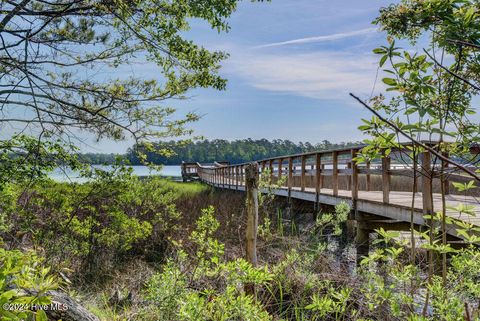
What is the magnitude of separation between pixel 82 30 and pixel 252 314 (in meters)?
6.62

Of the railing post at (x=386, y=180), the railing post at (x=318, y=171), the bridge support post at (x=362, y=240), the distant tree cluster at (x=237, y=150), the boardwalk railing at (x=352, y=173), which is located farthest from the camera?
the distant tree cluster at (x=237, y=150)

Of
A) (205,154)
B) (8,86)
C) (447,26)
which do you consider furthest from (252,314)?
(205,154)

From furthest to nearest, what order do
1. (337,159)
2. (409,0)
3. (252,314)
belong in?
(337,159) → (409,0) → (252,314)

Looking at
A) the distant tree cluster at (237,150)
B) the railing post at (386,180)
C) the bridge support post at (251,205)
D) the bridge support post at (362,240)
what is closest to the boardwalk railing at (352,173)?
the railing post at (386,180)

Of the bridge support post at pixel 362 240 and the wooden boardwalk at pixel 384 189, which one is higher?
the wooden boardwalk at pixel 384 189

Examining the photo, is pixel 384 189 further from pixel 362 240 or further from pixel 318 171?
pixel 318 171

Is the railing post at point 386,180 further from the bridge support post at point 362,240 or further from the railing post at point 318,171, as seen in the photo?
the railing post at point 318,171

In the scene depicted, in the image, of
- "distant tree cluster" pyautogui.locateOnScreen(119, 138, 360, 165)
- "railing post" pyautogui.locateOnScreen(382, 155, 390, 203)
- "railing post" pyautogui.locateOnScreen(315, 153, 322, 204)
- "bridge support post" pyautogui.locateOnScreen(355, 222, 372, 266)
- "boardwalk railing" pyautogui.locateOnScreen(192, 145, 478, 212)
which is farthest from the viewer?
"distant tree cluster" pyautogui.locateOnScreen(119, 138, 360, 165)

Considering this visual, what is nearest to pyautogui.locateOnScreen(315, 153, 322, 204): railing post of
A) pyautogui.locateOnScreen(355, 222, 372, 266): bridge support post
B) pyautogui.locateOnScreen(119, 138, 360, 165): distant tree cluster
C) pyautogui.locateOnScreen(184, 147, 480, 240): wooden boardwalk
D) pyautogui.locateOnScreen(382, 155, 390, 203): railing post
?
pyautogui.locateOnScreen(184, 147, 480, 240): wooden boardwalk

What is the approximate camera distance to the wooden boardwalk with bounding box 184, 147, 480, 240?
14.0ft

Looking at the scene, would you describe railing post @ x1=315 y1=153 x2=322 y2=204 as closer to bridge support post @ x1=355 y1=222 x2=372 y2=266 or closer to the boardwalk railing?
the boardwalk railing

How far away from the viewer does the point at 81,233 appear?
7.89 metres

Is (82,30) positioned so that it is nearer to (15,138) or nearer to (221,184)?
(15,138)

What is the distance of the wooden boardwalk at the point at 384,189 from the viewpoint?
14.0 ft
